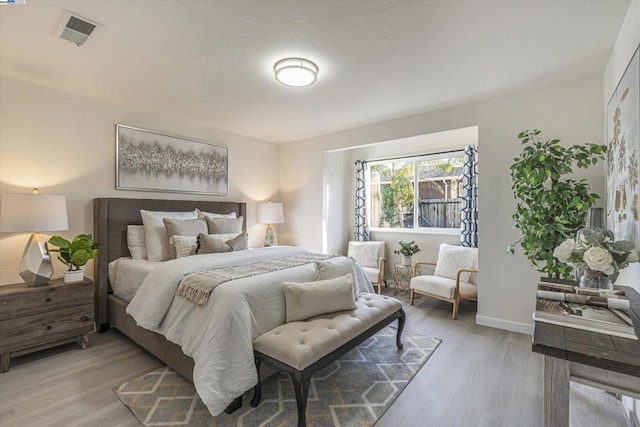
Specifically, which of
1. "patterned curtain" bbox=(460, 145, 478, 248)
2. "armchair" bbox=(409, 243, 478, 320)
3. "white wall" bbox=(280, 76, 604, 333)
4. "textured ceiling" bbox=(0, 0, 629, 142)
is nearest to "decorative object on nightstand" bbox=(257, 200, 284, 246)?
"textured ceiling" bbox=(0, 0, 629, 142)

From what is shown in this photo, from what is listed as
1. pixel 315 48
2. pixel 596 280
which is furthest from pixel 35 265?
pixel 596 280

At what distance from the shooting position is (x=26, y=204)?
8.30 ft

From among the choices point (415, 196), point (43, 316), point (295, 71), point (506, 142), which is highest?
point (295, 71)

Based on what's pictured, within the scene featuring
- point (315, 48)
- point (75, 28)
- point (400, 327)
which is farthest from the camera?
point (400, 327)

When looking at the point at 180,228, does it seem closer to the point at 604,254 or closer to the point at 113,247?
the point at 113,247

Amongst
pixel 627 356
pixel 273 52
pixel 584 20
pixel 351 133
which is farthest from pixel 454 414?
pixel 351 133

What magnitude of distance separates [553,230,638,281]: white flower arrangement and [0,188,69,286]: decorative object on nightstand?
3.88m

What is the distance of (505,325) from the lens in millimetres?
3166

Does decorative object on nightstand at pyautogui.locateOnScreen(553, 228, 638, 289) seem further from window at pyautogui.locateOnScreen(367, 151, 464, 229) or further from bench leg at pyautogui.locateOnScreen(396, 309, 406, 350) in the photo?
window at pyautogui.locateOnScreen(367, 151, 464, 229)

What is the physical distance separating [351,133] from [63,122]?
3.46m

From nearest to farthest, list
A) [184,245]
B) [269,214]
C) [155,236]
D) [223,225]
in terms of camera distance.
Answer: [184,245] → [155,236] → [223,225] → [269,214]

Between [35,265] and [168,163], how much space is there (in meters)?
1.78

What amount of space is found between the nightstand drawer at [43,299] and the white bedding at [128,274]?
0.92ft

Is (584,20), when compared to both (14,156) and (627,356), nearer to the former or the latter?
(627,356)
